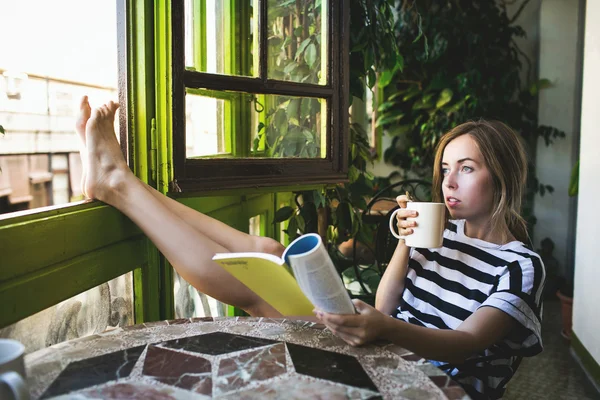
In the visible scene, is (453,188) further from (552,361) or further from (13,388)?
(552,361)

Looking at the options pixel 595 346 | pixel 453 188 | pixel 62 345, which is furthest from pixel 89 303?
pixel 595 346

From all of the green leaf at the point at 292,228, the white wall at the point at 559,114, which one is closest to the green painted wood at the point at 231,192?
the green leaf at the point at 292,228

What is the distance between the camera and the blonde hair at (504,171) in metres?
1.29

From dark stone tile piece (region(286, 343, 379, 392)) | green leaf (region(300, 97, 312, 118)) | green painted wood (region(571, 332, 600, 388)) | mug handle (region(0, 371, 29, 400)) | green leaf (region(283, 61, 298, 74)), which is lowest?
green painted wood (region(571, 332, 600, 388))

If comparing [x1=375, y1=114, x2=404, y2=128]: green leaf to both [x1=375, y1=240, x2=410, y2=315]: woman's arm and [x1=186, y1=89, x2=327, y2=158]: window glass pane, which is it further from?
[x1=375, y1=240, x2=410, y2=315]: woman's arm

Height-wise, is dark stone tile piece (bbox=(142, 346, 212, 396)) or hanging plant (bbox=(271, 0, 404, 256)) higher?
hanging plant (bbox=(271, 0, 404, 256))

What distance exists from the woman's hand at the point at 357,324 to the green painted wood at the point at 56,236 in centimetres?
57

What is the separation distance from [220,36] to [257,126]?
345 millimetres

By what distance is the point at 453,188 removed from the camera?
1313mm

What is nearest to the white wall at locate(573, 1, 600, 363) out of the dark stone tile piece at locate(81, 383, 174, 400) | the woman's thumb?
the woman's thumb

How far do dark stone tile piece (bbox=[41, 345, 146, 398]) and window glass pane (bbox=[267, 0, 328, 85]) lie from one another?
1.09 m

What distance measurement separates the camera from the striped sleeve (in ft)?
3.57

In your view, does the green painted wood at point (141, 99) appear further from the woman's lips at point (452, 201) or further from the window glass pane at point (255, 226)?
the window glass pane at point (255, 226)

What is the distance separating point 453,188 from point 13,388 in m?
1.05
